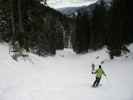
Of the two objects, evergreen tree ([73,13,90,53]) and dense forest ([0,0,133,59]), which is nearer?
dense forest ([0,0,133,59])

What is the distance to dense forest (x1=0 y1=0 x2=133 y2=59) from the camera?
2790cm

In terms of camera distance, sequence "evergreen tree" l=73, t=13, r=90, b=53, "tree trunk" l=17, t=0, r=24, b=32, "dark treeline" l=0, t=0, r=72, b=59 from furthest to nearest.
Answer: "evergreen tree" l=73, t=13, r=90, b=53, "tree trunk" l=17, t=0, r=24, b=32, "dark treeline" l=0, t=0, r=72, b=59

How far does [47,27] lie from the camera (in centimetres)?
3878

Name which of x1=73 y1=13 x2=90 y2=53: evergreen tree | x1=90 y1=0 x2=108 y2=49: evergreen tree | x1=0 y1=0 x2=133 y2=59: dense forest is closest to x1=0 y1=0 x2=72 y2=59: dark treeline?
x1=0 y1=0 x2=133 y2=59: dense forest

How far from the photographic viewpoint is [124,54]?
45219mm

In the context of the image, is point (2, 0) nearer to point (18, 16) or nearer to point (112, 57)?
point (18, 16)

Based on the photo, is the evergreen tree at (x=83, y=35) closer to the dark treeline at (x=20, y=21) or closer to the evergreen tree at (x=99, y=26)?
the evergreen tree at (x=99, y=26)

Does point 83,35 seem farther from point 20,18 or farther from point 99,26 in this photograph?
point 20,18

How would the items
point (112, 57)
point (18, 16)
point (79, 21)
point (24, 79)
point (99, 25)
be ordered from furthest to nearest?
point (79, 21), point (99, 25), point (112, 57), point (18, 16), point (24, 79)

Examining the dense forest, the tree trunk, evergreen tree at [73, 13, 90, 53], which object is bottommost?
evergreen tree at [73, 13, 90, 53]

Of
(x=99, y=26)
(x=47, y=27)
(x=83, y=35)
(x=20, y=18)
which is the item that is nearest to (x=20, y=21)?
(x=20, y=18)

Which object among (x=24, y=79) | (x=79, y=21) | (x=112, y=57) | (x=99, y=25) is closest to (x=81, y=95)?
(x=24, y=79)

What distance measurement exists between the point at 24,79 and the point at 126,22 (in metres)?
29.9

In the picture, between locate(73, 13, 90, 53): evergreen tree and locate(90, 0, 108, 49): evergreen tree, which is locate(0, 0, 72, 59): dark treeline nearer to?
locate(90, 0, 108, 49): evergreen tree
